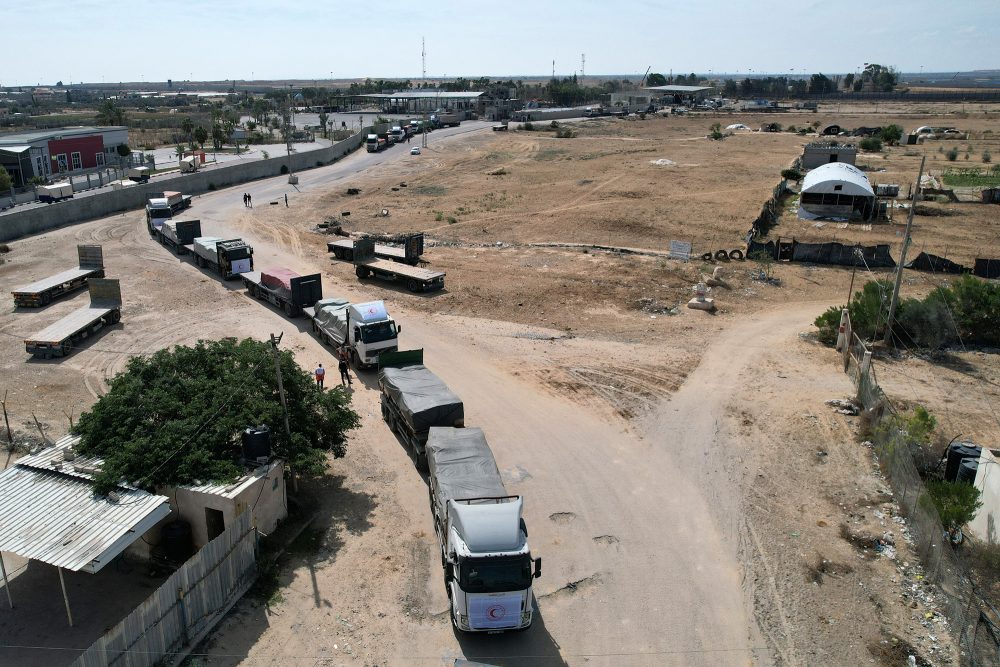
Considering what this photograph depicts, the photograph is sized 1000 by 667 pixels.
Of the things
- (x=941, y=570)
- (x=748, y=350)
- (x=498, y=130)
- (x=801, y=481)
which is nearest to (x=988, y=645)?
(x=941, y=570)

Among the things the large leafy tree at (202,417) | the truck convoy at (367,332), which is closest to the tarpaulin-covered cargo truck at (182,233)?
the truck convoy at (367,332)

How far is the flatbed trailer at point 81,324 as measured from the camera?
2736cm

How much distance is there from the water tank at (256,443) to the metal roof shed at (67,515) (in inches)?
87.4

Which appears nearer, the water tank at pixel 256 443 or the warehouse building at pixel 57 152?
the water tank at pixel 256 443

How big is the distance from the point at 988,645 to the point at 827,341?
16.9m

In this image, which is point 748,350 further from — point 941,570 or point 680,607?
point 680,607

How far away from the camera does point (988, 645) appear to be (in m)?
12.5

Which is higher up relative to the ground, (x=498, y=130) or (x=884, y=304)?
(x=498, y=130)

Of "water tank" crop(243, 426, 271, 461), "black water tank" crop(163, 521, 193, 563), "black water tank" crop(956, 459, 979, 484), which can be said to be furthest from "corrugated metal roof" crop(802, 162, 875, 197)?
"black water tank" crop(163, 521, 193, 563)

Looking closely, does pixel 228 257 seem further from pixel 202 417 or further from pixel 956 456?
pixel 956 456

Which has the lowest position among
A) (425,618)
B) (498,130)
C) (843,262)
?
(425,618)

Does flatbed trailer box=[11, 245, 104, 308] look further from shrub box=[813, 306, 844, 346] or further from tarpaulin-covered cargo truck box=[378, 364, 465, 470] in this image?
shrub box=[813, 306, 844, 346]

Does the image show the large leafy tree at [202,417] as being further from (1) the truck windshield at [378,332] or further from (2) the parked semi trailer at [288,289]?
(2) the parked semi trailer at [288,289]

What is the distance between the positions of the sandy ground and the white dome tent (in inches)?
240
